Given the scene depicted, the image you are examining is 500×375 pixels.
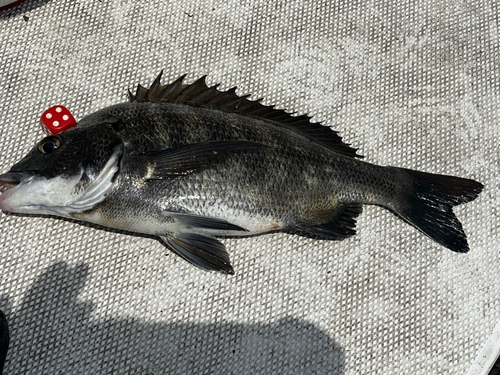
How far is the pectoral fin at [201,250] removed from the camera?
212 cm

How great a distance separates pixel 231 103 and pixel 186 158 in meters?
0.48

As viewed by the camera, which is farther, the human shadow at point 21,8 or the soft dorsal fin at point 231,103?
the human shadow at point 21,8

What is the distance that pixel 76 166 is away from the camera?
199cm

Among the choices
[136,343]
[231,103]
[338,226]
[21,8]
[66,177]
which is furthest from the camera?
[21,8]

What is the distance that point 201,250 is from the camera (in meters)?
2.14

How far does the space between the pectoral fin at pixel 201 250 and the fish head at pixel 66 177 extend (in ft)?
1.31

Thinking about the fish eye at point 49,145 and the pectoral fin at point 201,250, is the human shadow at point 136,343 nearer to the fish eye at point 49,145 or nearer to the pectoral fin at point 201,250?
the pectoral fin at point 201,250

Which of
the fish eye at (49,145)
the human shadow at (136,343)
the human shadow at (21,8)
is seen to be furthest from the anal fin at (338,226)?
the human shadow at (21,8)

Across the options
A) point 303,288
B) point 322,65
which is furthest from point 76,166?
point 322,65

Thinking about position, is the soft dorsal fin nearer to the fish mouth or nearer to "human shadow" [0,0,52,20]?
the fish mouth

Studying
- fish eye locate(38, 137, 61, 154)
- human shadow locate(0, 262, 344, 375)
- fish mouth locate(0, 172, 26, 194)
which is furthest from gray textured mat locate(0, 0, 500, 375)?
fish eye locate(38, 137, 61, 154)

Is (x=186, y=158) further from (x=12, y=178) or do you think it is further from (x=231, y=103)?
(x=12, y=178)

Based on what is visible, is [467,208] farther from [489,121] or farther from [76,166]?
[76,166]

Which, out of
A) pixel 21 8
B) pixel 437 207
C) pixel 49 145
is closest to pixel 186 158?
pixel 49 145
